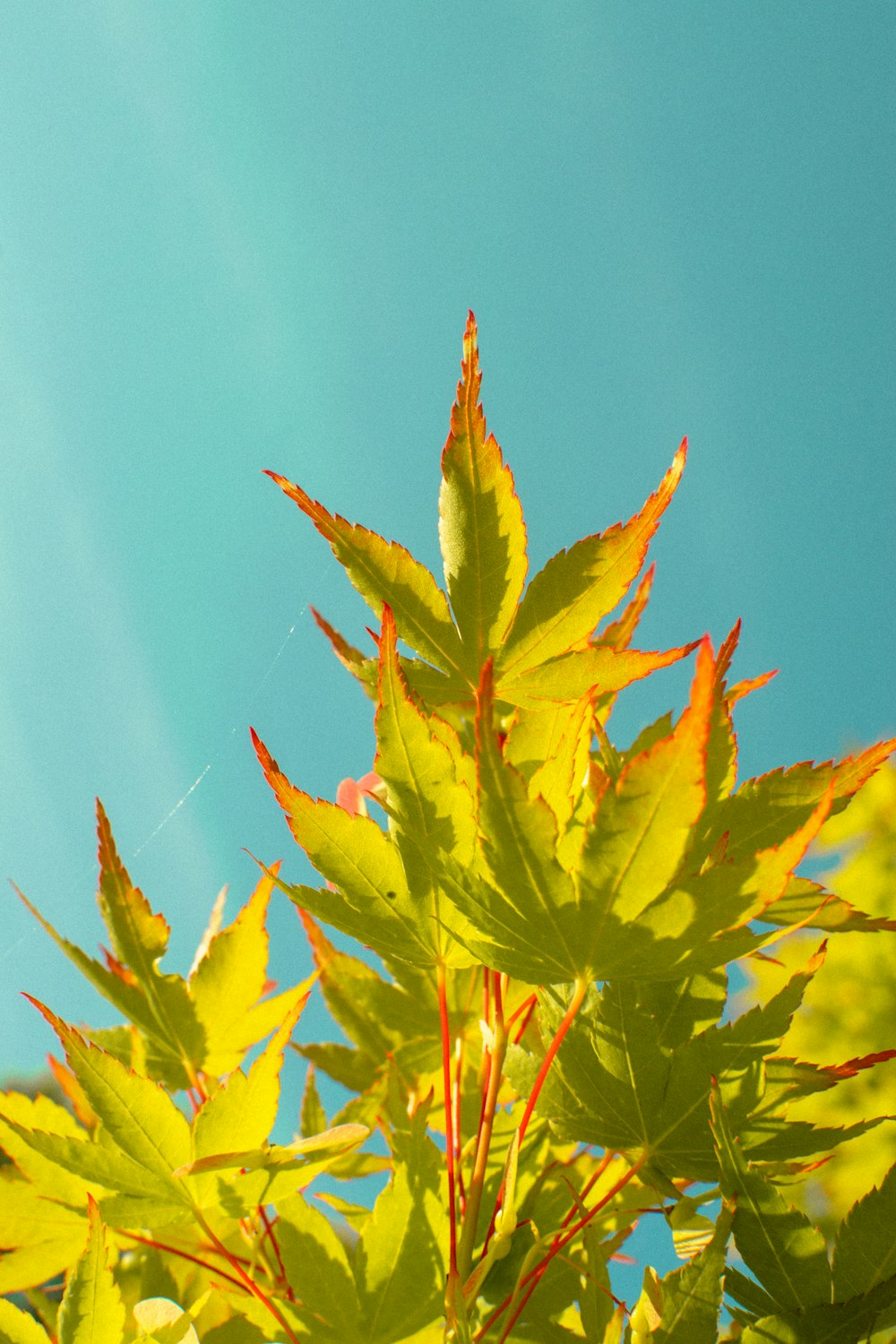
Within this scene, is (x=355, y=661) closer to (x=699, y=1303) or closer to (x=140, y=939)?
(x=140, y=939)

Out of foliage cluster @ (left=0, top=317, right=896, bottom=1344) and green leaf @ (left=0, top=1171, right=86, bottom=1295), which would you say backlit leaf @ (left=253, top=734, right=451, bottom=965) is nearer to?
foliage cluster @ (left=0, top=317, right=896, bottom=1344)

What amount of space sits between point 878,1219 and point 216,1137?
34 centimetres

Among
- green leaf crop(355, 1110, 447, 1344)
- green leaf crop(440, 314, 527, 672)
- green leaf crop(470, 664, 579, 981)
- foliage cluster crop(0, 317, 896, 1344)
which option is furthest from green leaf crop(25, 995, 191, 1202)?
green leaf crop(440, 314, 527, 672)

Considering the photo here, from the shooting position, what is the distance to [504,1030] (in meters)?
0.50

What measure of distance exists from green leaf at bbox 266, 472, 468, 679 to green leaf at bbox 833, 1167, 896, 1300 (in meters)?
0.37

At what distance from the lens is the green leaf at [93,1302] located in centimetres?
44

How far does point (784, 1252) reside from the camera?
0.44 meters

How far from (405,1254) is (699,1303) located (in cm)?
16

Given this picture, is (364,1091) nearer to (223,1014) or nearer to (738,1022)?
(223,1014)

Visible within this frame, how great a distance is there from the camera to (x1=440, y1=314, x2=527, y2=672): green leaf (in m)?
0.56

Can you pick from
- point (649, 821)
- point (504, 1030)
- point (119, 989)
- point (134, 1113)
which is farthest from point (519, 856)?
point (119, 989)

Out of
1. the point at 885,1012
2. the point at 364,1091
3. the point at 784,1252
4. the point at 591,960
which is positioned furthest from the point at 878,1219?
the point at 885,1012

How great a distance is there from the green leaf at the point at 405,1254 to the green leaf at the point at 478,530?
11.9 inches

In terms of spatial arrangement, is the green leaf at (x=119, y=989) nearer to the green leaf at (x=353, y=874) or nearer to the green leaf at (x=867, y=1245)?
the green leaf at (x=353, y=874)
